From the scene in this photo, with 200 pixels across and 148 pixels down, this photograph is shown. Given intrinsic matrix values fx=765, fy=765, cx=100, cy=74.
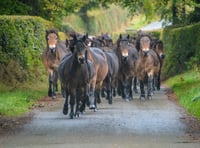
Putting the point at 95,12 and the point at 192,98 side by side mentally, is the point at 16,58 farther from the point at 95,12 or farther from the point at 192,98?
Result: the point at 95,12

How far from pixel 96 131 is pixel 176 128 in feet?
6.51

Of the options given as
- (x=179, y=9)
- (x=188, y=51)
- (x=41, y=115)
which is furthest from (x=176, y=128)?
(x=179, y=9)

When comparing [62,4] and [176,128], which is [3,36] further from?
[176,128]

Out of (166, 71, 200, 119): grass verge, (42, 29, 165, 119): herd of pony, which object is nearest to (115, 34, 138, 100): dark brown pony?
(42, 29, 165, 119): herd of pony

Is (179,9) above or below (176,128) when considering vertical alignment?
above

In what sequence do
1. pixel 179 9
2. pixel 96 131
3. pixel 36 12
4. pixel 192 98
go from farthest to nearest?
pixel 179 9 → pixel 36 12 → pixel 192 98 → pixel 96 131

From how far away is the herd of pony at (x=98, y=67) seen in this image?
20672mm

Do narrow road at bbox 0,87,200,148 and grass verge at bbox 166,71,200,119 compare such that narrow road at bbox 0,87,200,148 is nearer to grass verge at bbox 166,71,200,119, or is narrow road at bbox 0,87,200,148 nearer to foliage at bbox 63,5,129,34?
grass verge at bbox 166,71,200,119

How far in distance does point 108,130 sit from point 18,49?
604 inches

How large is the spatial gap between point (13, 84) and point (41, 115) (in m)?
9.37

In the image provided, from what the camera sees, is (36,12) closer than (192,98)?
No

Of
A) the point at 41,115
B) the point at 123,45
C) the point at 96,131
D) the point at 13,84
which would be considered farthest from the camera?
the point at 13,84

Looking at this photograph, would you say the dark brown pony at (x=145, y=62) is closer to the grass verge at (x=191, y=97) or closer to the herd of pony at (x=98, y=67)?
the herd of pony at (x=98, y=67)

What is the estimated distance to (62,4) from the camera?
138 ft
